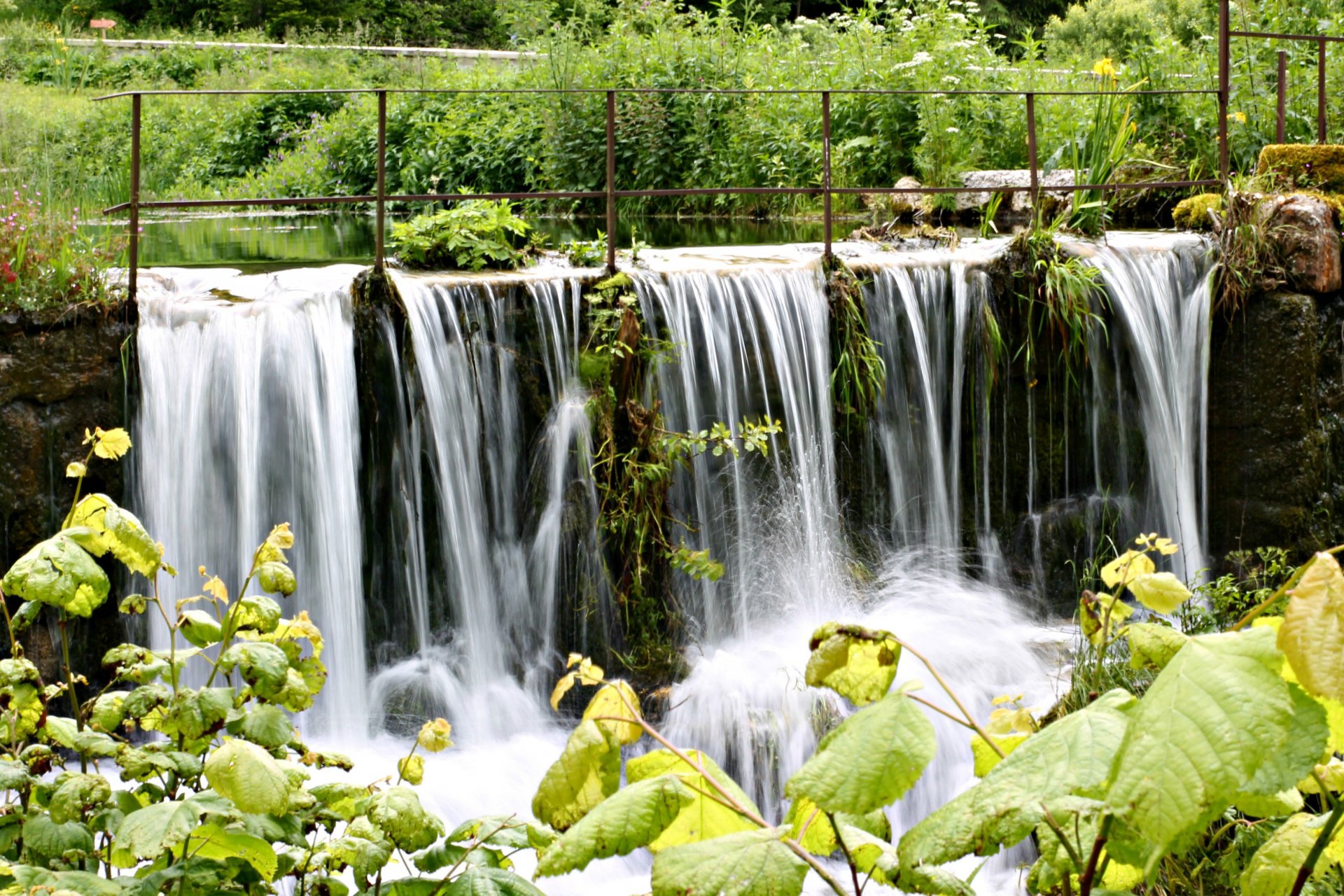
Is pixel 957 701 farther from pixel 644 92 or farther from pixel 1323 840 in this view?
pixel 644 92

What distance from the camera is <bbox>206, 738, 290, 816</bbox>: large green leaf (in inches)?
80.5

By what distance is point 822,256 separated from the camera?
25.1ft

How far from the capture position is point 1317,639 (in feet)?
3.94

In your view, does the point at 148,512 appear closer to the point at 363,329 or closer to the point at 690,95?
the point at 363,329

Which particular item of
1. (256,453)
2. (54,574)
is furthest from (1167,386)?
(54,574)

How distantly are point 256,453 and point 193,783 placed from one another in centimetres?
401

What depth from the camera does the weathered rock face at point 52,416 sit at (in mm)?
6086

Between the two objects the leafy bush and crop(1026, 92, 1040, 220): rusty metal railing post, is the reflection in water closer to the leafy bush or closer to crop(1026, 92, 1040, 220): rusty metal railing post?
the leafy bush

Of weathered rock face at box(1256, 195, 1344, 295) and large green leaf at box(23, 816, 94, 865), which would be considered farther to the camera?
weathered rock face at box(1256, 195, 1344, 295)

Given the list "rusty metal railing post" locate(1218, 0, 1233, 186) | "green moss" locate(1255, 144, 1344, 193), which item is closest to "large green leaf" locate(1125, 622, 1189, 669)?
"rusty metal railing post" locate(1218, 0, 1233, 186)

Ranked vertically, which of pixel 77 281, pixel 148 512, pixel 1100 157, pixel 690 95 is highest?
pixel 690 95

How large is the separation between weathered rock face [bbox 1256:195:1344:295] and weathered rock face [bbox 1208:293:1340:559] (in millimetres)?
123

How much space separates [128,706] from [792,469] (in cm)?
517

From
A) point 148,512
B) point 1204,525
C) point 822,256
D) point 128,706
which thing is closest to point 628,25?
point 822,256
